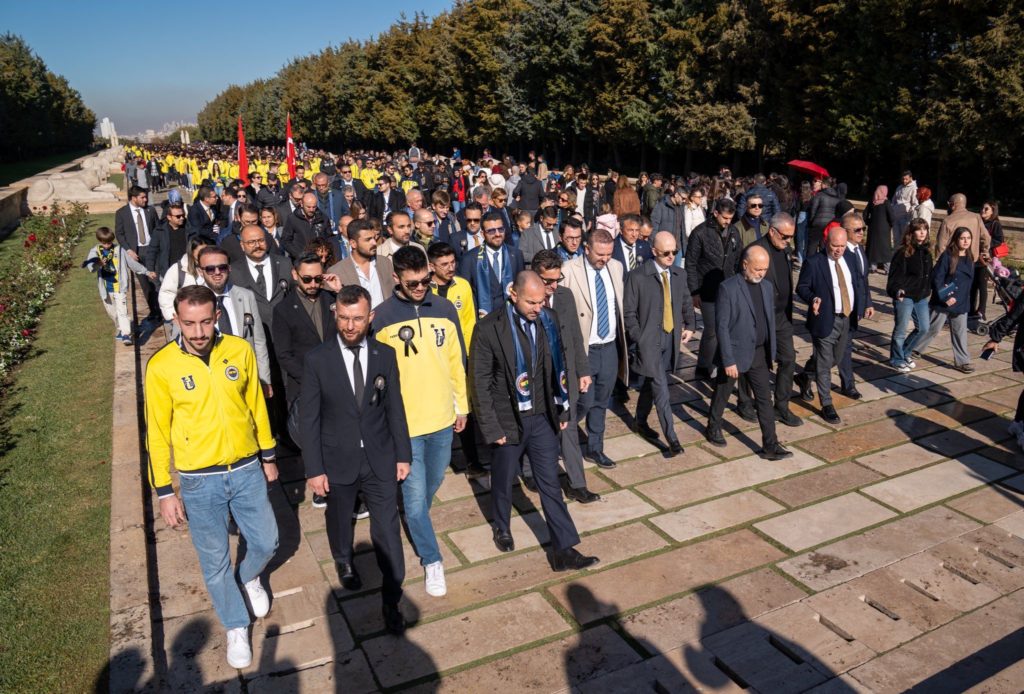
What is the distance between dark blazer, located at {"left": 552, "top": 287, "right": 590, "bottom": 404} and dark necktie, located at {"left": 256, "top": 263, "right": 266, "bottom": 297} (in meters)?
2.67

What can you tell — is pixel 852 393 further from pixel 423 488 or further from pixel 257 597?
pixel 257 597

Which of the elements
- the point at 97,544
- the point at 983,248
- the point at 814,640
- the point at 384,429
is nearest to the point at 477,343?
the point at 384,429

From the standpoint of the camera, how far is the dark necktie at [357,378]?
4215mm

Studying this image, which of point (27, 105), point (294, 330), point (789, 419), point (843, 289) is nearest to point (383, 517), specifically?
point (294, 330)

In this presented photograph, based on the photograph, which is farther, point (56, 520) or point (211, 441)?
point (56, 520)

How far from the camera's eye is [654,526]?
18.3 feet

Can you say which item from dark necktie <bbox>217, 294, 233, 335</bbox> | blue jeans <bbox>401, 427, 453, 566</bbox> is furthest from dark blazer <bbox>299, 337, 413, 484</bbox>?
dark necktie <bbox>217, 294, 233, 335</bbox>

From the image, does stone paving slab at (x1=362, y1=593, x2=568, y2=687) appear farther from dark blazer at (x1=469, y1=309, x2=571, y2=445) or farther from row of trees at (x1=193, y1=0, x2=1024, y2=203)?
row of trees at (x1=193, y1=0, x2=1024, y2=203)

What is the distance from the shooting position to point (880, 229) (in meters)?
14.6

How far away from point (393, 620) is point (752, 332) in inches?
154

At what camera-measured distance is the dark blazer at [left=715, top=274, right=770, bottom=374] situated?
259 inches

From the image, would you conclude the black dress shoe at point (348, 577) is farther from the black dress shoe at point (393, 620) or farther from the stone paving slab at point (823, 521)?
the stone paving slab at point (823, 521)

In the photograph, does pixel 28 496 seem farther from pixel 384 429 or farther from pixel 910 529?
A: pixel 910 529

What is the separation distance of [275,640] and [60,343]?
8.40m
